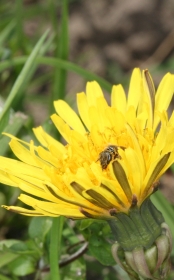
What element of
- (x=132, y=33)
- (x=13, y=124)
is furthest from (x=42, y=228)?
(x=132, y=33)

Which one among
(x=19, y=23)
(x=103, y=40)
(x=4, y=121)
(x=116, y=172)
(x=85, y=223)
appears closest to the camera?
(x=116, y=172)

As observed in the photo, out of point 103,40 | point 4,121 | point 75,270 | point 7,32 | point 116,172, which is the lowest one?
point 75,270

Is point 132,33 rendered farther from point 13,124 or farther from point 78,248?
point 78,248

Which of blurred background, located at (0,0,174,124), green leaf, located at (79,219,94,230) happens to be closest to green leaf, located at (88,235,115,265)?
green leaf, located at (79,219,94,230)

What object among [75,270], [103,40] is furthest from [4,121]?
[103,40]

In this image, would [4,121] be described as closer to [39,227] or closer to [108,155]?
[39,227]

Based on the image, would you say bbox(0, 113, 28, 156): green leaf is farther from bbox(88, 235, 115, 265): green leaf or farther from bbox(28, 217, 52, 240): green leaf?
bbox(88, 235, 115, 265): green leaf

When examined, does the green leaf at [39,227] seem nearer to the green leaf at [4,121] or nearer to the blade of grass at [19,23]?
the green leaf at [4,121]
